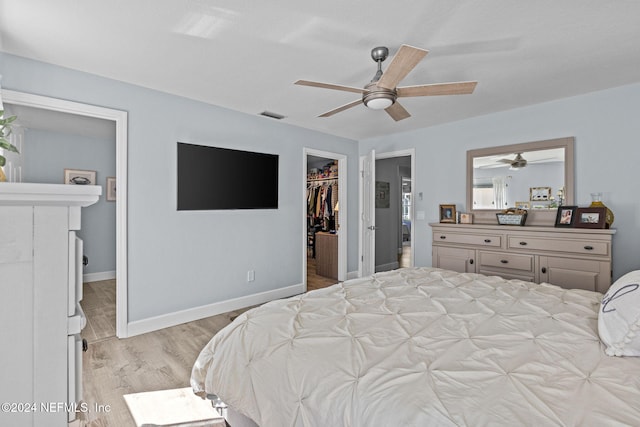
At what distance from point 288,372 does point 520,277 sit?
2.99 metres

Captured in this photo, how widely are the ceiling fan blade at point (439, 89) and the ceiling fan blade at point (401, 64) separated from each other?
13 centimetres

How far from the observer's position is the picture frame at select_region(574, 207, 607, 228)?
9.39 ft

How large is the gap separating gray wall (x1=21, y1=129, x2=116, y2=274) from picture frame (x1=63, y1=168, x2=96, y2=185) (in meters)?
0.06

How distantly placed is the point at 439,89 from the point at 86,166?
5.36 m

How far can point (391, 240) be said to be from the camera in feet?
20.0

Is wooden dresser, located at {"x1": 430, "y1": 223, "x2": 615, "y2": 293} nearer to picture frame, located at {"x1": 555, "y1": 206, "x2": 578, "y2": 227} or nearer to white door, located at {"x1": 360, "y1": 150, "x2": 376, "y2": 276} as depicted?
picture frame, located at {"x1": 555, "y1": 206, "x2": 578, "y2": 227}

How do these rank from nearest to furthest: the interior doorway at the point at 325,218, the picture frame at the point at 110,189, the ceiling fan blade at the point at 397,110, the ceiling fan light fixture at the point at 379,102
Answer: the ceiling fan light fixture at the point at 379,102
the ceiling fan blade at the point at 397,110
the interior doorway at the point at 325,218
the picture frame at the point at 110,189

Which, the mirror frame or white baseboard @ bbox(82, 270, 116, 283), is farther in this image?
white baseboard @ bbox(82, 270, 116, 283)

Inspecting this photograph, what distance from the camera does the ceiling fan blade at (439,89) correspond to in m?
2.05

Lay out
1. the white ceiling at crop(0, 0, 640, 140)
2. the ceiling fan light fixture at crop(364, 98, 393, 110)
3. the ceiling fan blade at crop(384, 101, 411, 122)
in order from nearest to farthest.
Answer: the white ceiling at crop(0, 0, 640, 140), the ceiling fan light fixture at crop(364, 98, 393, 110), the ceiling fan blade at crop(384, 101, 411, 122)

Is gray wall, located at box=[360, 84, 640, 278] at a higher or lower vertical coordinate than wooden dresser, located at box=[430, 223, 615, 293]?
higher

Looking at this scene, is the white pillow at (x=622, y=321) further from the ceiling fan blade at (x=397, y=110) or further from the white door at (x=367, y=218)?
the white door at (x=367, y=218)

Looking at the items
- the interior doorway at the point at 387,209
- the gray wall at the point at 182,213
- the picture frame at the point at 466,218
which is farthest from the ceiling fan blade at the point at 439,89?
the interior doorway at the point at 387,209

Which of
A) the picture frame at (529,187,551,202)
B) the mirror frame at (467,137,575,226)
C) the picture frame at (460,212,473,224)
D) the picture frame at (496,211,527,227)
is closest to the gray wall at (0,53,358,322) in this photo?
the picture frame at (460,212,473,224)
